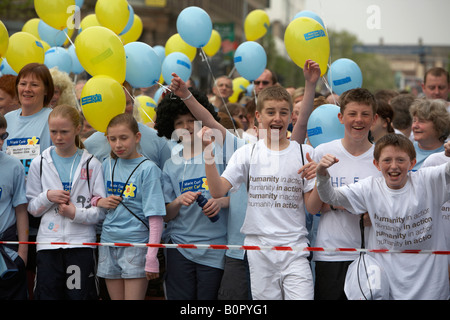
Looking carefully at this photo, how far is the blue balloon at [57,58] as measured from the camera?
7.62 m

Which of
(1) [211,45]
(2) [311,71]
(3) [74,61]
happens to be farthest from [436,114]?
(1) [211,45]

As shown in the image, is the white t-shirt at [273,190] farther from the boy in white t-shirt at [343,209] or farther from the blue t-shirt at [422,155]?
the blue t-shirt at [422,155]

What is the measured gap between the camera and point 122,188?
4824 millimetres

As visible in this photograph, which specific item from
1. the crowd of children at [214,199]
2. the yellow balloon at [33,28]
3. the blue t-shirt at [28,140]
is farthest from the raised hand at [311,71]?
the yellow balloon at [33,28]

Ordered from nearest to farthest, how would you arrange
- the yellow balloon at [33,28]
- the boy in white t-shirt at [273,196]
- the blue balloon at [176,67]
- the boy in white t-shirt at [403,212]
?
the boy in white t-shirt at [403,212]
the boy in white t-shirt at [273,196]
the blue balloon at [176,67]
the yellow balloon at [33,28]

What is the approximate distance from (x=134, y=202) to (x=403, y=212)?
1.96 m

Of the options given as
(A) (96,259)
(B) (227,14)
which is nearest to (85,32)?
(A) (96,259)

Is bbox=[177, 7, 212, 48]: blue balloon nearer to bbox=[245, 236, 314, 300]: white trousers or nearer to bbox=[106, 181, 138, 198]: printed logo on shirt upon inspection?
bbox=[106, 181, 138, 198]: printed logo on shirt

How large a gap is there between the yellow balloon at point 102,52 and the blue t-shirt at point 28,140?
0.62 meters

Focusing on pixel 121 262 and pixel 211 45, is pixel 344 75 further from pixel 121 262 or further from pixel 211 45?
pixel 211 45

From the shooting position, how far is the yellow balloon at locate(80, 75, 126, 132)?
5133mm

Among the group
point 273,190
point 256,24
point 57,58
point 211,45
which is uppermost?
point 256,24

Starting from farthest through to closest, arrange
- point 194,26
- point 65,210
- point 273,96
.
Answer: point 194,26 → point 65,210 → point 273,96

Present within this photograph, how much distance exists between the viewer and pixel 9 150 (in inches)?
207
